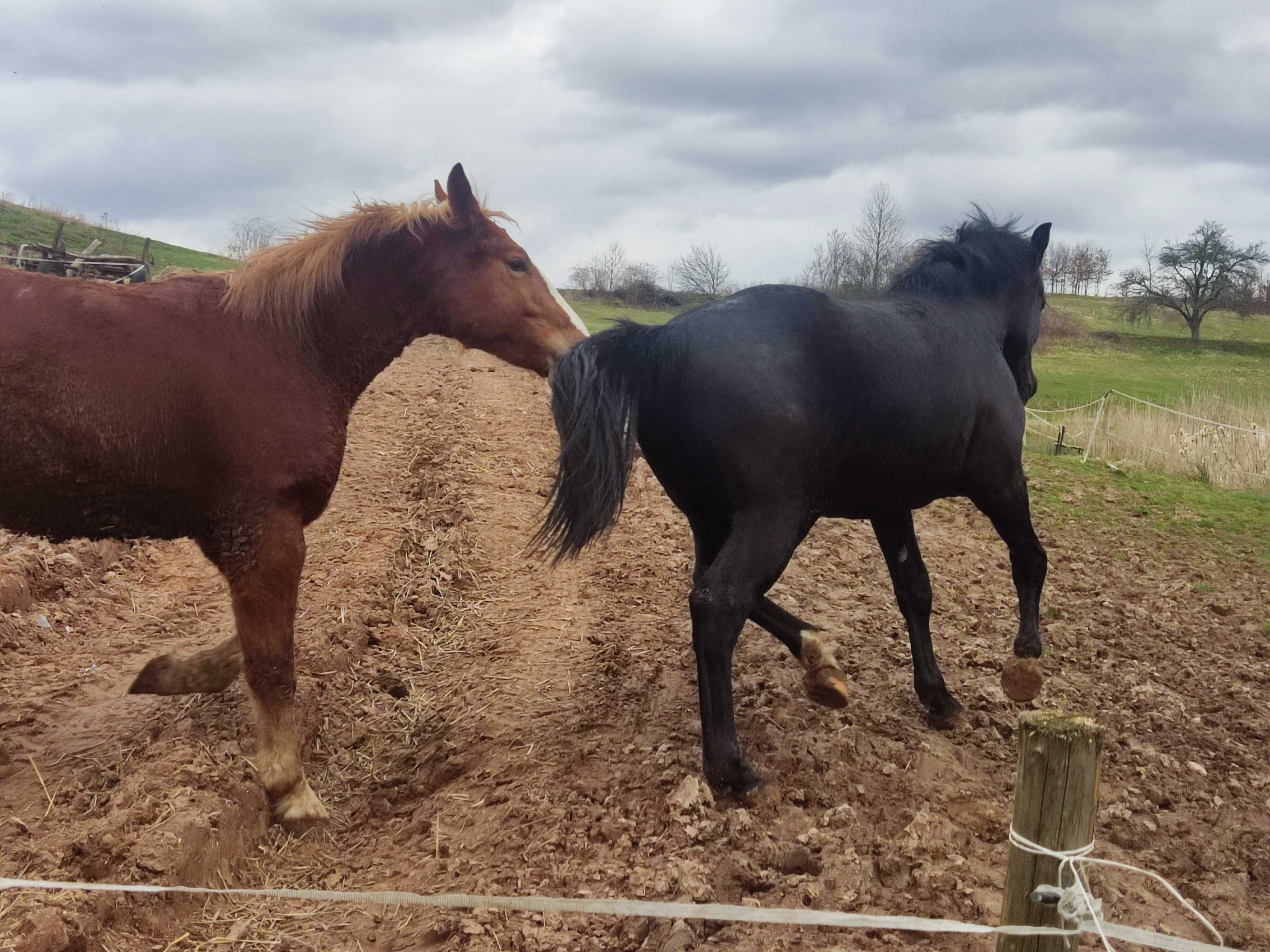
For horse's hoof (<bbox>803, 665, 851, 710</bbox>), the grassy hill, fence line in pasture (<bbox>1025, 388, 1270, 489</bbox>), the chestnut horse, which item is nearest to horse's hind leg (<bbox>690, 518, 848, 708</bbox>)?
horse's hoof (<bbox>803, 665, 851, 710</bbox>)

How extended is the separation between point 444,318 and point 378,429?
627 centimetres

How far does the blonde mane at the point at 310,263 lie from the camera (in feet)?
12.3

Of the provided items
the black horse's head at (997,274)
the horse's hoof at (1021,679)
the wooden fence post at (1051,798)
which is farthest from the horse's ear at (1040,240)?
the wooden fence post at (1051,798)

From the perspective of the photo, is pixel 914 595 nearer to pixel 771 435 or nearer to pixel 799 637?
pixel 799 637

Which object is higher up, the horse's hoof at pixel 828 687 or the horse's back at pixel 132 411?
the horse's back at pixel 132 411

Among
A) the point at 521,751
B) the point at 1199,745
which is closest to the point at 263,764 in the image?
the point at 521,751

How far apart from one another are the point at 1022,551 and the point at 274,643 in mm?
3541

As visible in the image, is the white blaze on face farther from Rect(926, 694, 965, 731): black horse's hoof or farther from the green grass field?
the green grass field

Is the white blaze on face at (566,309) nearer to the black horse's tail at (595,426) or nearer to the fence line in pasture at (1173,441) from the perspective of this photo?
the black horse's tail at (595,426)

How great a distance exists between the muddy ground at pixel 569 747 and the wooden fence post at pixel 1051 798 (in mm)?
931

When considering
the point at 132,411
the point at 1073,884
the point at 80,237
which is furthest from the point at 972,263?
the point at 80,237

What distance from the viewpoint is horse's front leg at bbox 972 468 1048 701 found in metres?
4.24

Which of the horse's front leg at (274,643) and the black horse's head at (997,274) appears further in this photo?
the black horse's head at (997,274)

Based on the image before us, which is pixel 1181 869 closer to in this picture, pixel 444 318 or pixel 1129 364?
pixel 444 318
